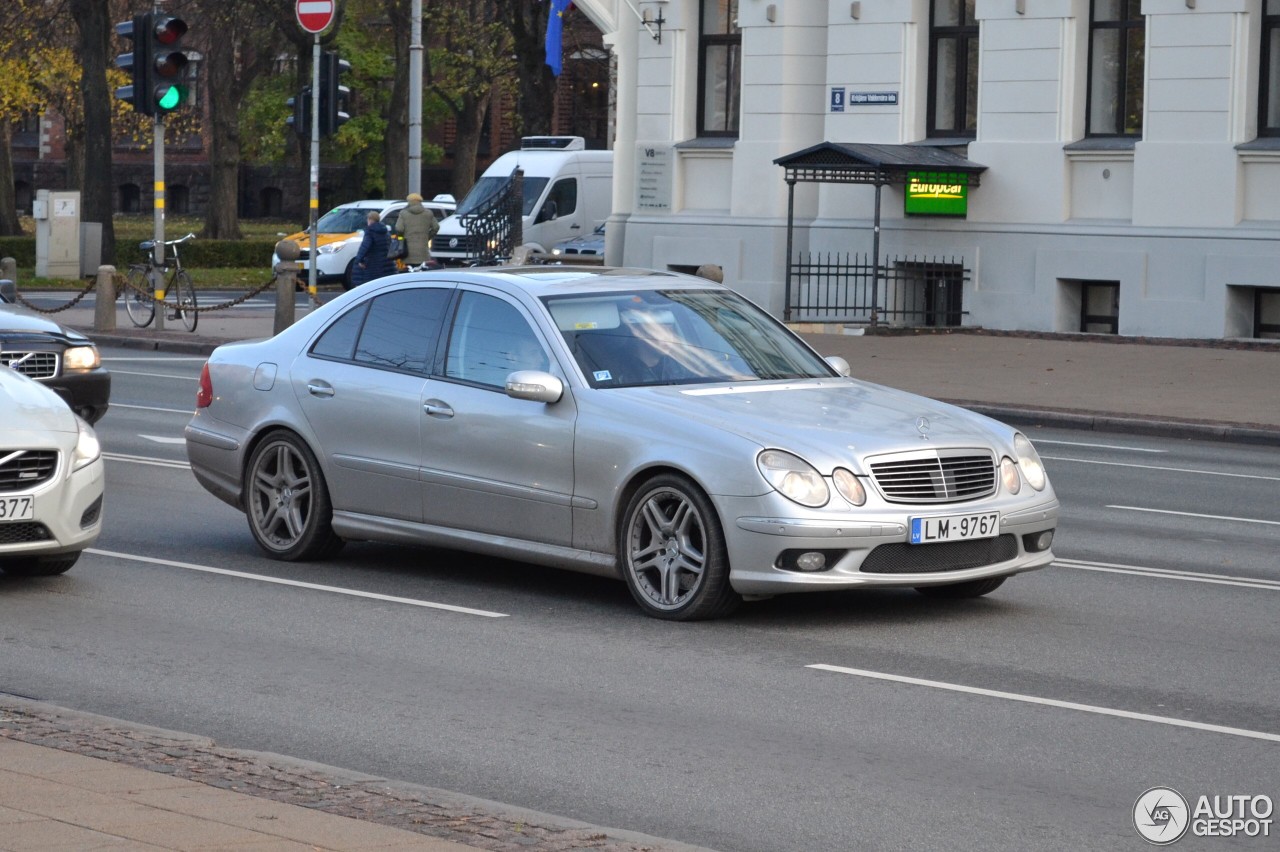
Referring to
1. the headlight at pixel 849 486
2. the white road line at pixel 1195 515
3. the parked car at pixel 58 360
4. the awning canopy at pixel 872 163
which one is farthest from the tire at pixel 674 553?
the awning canopy at pixel 872 163

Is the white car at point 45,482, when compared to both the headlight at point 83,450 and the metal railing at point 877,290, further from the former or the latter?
the metal railing at point 877,290

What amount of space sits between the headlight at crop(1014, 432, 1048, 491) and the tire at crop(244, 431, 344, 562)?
3411 millimetres

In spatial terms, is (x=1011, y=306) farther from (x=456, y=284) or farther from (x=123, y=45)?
(x=123, y=45)

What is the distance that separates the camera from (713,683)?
7.82 m

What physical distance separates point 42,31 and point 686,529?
1677 inches

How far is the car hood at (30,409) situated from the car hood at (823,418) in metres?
2.71

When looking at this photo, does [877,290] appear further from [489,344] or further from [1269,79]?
[489,344]

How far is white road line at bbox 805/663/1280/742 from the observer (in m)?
7.10

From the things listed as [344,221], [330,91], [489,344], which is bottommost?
[489,344]

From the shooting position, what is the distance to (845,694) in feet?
25.2

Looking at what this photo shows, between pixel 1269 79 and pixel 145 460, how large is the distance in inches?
694

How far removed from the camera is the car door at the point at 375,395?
10016 millimetres

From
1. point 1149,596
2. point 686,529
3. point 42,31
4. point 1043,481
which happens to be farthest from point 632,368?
point 42,31

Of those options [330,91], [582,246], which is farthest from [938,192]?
[582,246]
